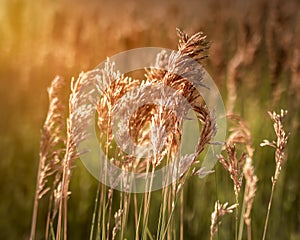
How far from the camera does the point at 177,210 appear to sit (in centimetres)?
304

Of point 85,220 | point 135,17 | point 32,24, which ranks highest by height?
point 32,24

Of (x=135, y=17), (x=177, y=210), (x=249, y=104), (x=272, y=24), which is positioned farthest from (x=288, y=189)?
(x=135, y=17)

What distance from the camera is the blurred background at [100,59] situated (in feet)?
10.3

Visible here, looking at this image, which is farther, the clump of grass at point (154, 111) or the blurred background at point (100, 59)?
the blurred background at point (100, 59)

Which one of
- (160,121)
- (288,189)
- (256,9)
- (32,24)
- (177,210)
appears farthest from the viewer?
(32,24)

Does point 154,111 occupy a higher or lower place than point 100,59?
lower

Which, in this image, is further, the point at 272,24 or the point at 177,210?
the point at 272,24

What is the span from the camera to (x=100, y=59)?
15.0 feet

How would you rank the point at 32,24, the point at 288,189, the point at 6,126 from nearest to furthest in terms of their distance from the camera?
the point at 288,189 → the point at 6,126 → the point at 32,24

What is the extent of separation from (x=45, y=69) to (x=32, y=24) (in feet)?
2.72

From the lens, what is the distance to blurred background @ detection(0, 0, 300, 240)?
123 inches

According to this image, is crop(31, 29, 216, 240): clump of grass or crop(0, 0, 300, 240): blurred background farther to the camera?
crop(0, 0, 300, 240): blurred background

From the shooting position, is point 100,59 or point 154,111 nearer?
point 154,111

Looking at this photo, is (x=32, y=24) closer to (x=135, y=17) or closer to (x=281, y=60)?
(x=135, y=17)
